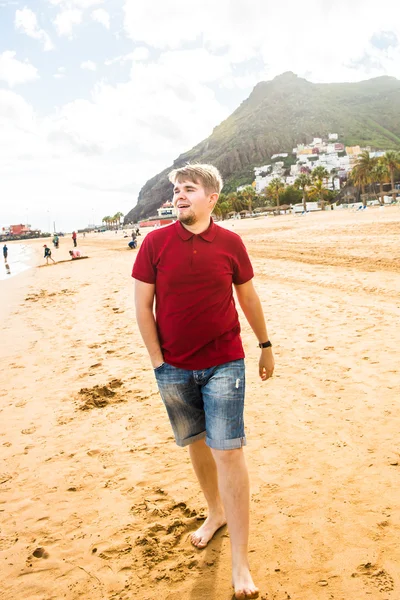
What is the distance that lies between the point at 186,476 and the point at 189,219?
2.18 meters

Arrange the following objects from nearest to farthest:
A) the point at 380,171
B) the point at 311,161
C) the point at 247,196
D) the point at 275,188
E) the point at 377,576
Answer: the point at 377,576 → the point at 380,171 → the point at 275,188 → the point at 247,196 → the point at 311,161

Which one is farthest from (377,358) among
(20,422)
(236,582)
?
(20,422)

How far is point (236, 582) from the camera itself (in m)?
2.18

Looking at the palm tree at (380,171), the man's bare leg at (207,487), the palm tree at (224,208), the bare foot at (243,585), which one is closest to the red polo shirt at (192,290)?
the man's bare leg at (207,487)

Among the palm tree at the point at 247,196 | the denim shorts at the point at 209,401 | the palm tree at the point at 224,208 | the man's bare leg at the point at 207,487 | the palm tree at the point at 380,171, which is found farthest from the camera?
the palm tree at the point at 247,196

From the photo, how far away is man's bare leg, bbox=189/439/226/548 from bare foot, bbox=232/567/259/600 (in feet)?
1.45

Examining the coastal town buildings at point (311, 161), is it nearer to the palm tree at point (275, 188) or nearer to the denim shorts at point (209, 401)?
the palm tree at point (275, 188)

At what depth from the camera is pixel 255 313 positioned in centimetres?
250

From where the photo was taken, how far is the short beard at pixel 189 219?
2169 mm

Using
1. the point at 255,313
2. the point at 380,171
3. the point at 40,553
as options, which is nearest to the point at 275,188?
the point at 380,171

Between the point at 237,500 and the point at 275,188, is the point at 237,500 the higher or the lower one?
the lower one

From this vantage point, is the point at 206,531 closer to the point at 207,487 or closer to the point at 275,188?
→ the point at 207,487

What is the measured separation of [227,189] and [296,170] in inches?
1108

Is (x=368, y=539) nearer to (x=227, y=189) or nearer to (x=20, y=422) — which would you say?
(x=20, y=422)
